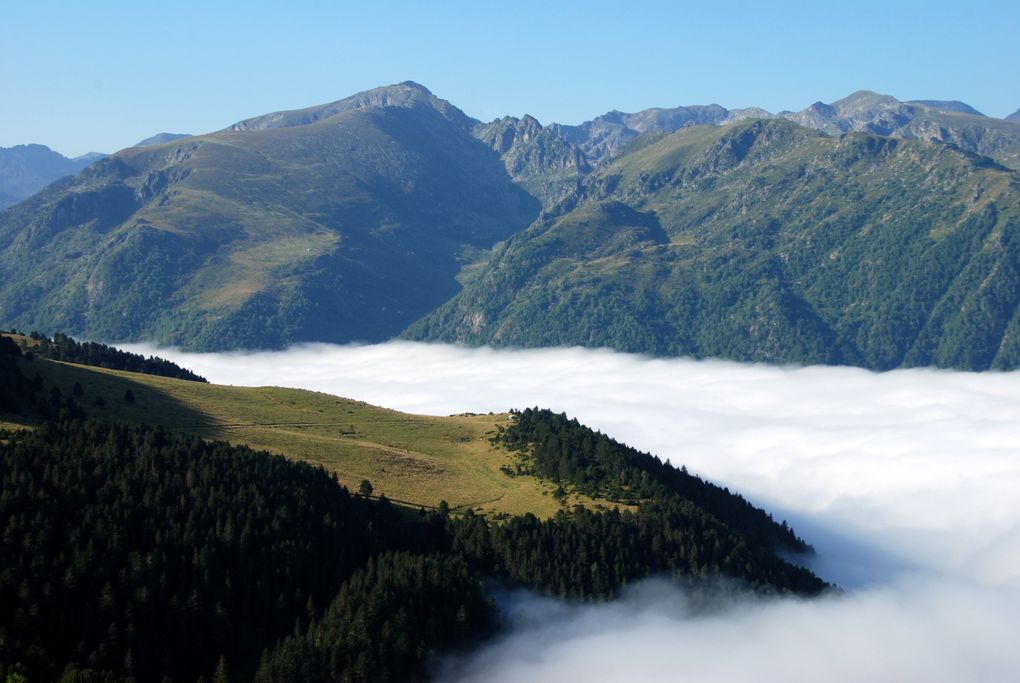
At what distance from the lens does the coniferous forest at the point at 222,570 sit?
143 meters

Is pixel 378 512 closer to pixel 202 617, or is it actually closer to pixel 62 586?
pixel 202 617

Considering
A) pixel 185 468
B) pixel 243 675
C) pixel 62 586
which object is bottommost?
pixel 243 675

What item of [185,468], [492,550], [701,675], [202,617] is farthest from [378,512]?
[701,675]

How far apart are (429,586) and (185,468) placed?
4853cm

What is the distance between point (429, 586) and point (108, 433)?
6687 cm

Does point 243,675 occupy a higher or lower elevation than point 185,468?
lower

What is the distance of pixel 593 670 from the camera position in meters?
166

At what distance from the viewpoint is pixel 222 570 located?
16200cm

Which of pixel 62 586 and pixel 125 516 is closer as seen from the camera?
pixel 62 586

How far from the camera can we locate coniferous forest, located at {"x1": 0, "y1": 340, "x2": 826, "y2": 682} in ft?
469

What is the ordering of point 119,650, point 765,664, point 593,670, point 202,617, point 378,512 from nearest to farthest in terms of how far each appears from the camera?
point 119,650 → point 202,617 → point 593,670 → point 765,664 → point 378,512

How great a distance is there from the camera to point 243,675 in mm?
149125

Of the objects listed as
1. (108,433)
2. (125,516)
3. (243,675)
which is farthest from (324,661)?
(108,433)

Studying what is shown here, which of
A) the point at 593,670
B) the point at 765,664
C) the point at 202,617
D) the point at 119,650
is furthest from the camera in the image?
the point at 765,664
